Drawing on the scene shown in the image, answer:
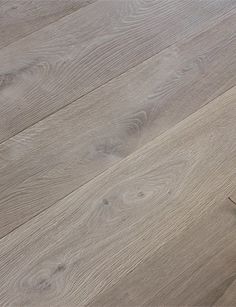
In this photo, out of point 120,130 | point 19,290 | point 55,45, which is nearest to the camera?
point 19,290

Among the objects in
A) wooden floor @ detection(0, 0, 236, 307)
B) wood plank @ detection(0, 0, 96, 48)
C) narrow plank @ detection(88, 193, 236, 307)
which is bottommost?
narrow plank @ detection(88, 193, 236, 307)

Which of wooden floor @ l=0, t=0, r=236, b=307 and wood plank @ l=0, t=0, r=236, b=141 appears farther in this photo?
wood plank @ l=0, t=0, r=236, b=141

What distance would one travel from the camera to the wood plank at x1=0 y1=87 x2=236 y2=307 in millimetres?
1089

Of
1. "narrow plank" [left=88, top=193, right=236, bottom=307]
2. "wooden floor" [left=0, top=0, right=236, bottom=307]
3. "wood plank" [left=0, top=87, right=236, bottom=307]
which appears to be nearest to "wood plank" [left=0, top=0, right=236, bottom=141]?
"wooden floor" [left=0, top=0, right=236, bottom=307]

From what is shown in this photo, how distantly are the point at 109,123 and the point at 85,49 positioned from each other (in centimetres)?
25

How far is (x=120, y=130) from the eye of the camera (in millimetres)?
1298

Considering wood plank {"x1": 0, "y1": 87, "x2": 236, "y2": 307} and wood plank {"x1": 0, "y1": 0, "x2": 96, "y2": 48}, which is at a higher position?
wood plank {"x1": 0, "y1": 0, "x2": 96, "y2": 48}

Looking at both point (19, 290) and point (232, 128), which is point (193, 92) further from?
point (19, 290)

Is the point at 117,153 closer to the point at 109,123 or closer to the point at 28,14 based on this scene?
the point at 109,123

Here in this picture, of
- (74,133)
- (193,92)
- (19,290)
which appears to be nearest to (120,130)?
(74,133)

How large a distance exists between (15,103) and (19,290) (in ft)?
1.52

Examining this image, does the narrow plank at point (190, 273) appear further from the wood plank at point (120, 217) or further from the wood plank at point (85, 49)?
the wood plank at point (85, 49)

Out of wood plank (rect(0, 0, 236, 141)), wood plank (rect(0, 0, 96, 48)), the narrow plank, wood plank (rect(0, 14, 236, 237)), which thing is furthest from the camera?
wood plank (rect(0, 0, 96, 48))

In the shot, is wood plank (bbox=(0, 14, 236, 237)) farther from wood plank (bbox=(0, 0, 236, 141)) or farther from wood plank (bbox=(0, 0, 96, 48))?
wood plank (bbox=(0, 0, 96, 48))
